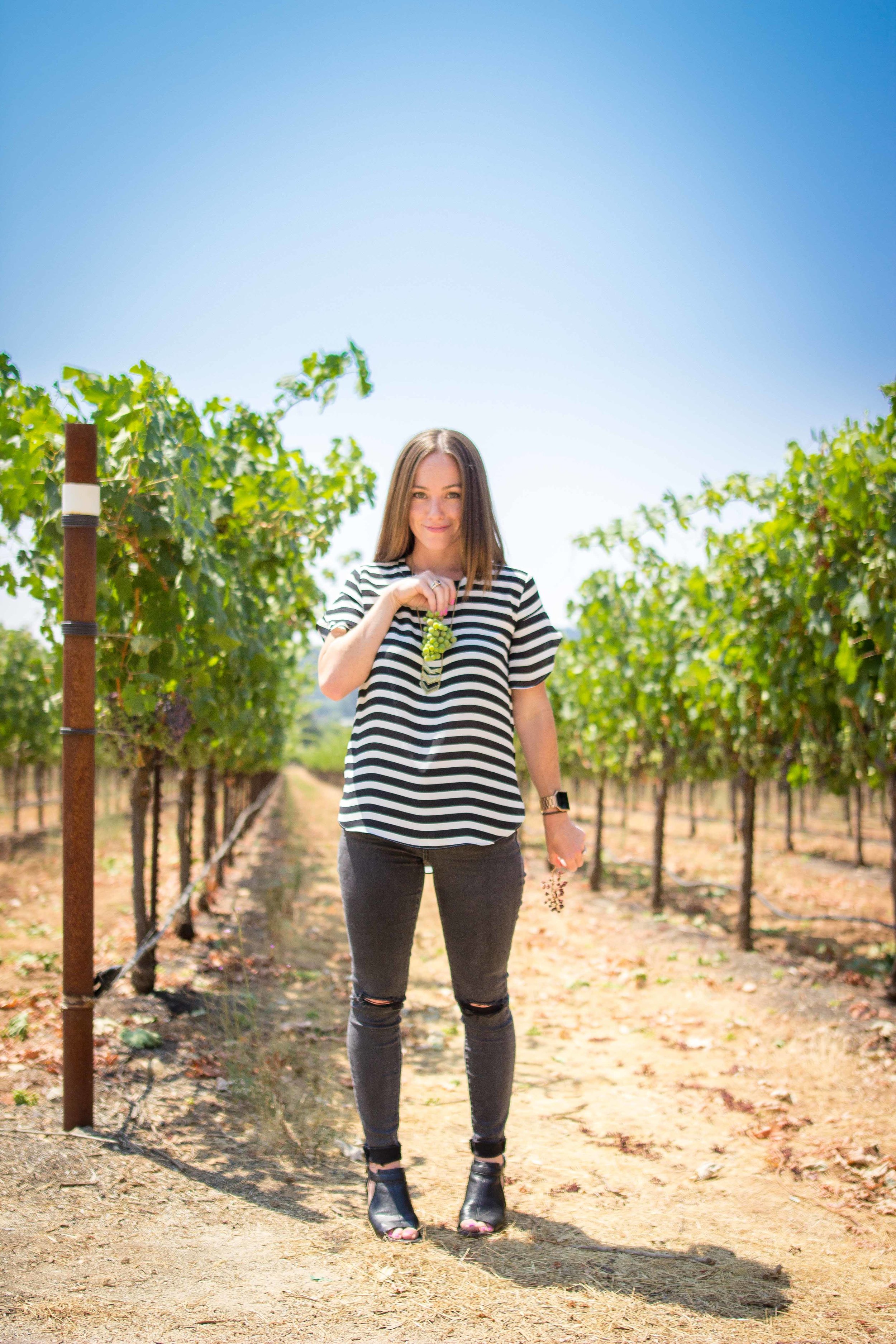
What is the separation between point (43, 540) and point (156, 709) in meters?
1.14

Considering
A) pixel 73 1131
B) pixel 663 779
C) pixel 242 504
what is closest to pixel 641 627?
pixel 663 779

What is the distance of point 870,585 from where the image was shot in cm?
486

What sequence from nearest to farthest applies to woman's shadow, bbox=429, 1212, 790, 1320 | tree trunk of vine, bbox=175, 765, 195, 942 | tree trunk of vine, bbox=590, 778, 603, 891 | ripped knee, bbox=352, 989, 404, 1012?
1. woman's shadow, bbox=429, 1212, 790, 1320
2. ripped knee, bbox=352, 989, 404, 1012
3. tree trunk of vine, bbox=175, 765, 195, 942
4. tree trunk of vine, bbox=590, 778, 603, 891

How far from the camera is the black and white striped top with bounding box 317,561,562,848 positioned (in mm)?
2084

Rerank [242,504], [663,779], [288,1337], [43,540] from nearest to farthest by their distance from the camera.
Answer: [288,1337], [43,540], [242,504], [663,779]

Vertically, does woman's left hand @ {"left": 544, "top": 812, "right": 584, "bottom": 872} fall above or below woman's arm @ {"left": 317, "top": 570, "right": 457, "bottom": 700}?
below

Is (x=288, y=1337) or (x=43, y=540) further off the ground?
(x=43, y=540)

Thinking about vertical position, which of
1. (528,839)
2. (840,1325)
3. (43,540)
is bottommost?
(528,839)

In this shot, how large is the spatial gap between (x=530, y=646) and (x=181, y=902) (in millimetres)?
3581

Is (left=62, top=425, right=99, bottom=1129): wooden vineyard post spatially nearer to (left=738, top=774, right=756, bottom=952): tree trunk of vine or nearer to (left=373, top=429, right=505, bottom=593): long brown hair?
(left=373, top=429, right=505, bottom=593): long brown hair

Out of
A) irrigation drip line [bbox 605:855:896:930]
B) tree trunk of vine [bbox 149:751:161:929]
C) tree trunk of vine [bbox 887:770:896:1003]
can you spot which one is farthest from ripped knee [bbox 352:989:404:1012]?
irrigation drip line [bbox 605:855:896:930]

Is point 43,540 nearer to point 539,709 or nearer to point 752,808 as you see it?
point 539,709

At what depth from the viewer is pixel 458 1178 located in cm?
276

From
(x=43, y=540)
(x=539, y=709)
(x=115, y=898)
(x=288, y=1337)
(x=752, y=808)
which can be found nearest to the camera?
(x=288, y=1337)
